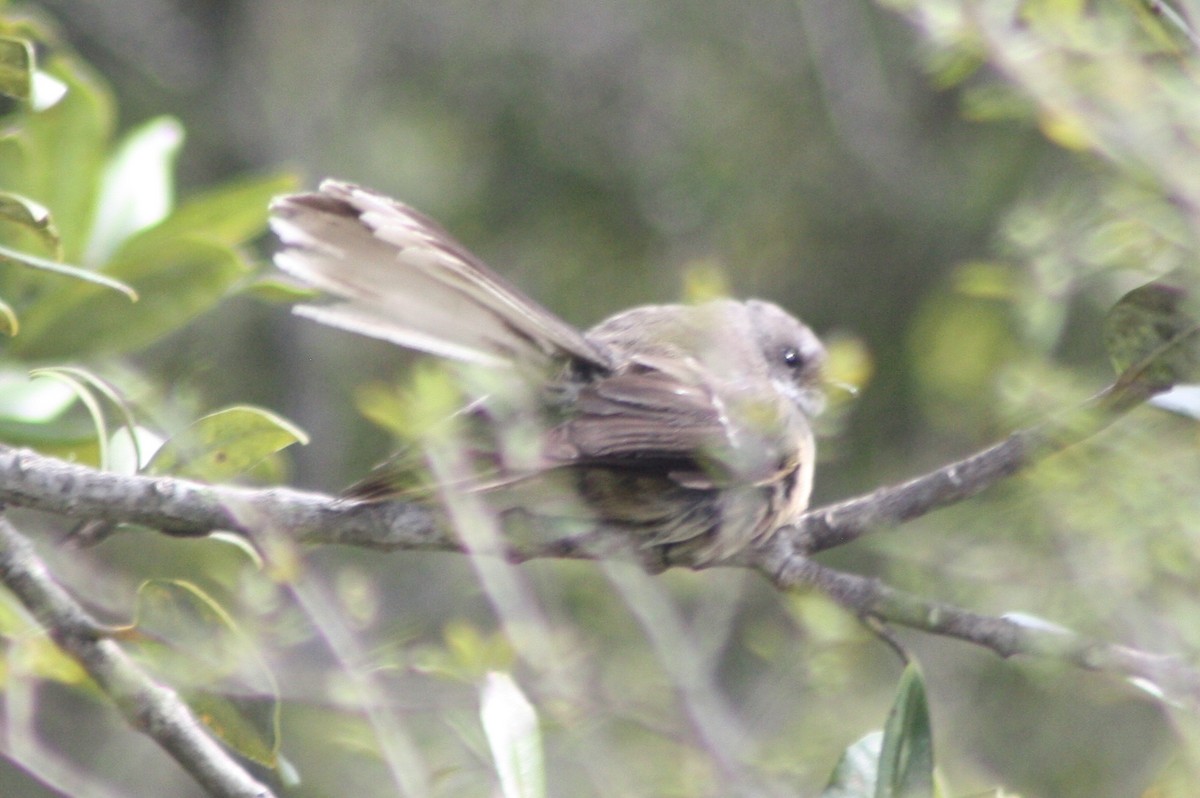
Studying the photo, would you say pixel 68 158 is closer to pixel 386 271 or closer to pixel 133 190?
pixel 133 190

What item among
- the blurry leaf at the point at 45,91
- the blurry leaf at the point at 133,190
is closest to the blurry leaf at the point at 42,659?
the blurry leaf at the point at 133,190

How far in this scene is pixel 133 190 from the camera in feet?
10.8

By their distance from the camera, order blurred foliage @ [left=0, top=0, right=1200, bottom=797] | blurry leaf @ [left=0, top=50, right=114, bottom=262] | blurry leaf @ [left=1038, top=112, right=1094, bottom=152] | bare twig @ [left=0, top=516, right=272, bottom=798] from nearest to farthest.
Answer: blurry leaf @ [left=1038, top=112, right=1094, bottom=152] < blurred foliage @ [left=0, top=0, right=1200, bottom=797] < bare twig @ [left=0, top=516, right=272, bottom=798] < blurry leaf @ [left=0, top=50, right=114, bottom=262]

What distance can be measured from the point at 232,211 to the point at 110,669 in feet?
4.04

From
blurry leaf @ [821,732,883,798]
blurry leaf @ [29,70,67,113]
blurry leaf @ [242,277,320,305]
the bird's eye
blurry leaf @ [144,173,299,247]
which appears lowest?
the bird's eye

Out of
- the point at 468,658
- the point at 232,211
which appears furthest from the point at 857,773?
the point at 232,211

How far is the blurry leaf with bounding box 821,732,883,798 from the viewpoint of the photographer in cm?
222

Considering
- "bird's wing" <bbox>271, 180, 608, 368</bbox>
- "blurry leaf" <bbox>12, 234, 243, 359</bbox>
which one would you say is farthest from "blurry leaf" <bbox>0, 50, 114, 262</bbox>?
"bird's wing" <bbox>271, 180, 608, 368</bbox>

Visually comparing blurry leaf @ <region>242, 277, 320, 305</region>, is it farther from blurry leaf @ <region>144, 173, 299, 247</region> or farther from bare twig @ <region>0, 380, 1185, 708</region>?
bare twig @ <region>0, 380, 1185, 708</region>

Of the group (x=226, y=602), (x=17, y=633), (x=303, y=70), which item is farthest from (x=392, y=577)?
(x=17, y=633)

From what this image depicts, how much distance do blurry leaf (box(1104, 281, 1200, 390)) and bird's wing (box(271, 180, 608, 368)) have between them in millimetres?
1204

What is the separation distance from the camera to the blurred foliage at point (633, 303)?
2.18m

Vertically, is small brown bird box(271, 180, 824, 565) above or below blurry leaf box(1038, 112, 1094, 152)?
below

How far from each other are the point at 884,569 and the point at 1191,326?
3.28 m
